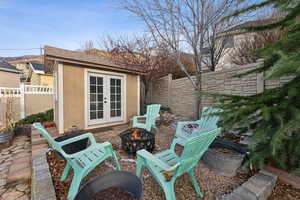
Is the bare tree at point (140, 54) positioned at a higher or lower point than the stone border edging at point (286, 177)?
higher

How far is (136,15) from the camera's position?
4.05 metres

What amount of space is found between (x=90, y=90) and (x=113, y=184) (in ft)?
12.1

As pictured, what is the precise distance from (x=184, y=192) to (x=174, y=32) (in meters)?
3.96

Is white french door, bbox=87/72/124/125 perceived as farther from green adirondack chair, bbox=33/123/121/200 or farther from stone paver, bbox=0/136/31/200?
green adirondack chair, bbox=33/123/121/200

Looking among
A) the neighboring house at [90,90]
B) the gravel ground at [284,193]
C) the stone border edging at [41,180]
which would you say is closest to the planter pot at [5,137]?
the neighboring house at [90,90]

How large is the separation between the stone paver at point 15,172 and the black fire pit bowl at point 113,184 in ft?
4.18

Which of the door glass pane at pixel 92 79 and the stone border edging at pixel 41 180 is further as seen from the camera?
the door glass pane at pixel 92 79

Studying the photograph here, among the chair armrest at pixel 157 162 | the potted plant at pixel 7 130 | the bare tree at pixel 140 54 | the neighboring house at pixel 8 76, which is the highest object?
the bare tree at pixel 140 54

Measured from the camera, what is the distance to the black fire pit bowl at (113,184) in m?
1.15

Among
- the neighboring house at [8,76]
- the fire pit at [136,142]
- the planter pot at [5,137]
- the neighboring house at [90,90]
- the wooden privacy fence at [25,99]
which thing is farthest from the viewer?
the neighboring house at [8,76]

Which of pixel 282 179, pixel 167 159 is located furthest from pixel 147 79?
pixel 282 179

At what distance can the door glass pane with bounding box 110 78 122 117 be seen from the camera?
4922 mm

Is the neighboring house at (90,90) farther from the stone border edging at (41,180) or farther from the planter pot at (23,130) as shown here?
the stone border edging at (41,180)

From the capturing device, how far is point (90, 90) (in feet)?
14.5
